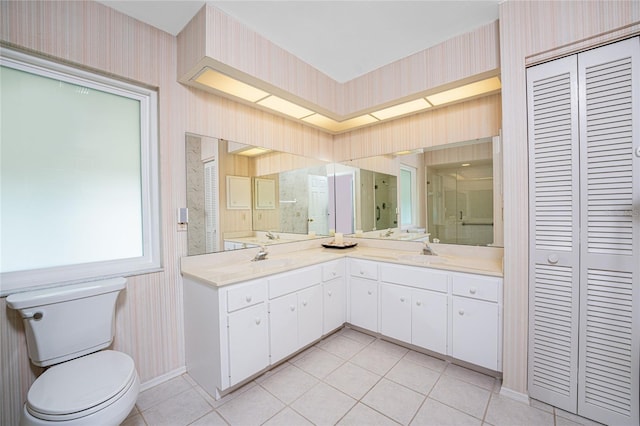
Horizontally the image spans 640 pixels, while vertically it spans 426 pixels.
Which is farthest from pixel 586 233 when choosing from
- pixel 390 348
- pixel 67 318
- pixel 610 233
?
pixel 67 318

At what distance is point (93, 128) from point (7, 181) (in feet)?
1.80

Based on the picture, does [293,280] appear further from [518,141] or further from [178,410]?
[518,141]

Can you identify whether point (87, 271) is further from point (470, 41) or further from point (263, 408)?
point (470, 41)

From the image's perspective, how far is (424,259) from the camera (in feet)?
7.98

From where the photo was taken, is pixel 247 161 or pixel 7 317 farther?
pixel 247 161

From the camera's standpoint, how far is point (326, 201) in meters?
3.38

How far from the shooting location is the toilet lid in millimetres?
1118

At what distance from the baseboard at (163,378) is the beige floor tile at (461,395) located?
1.89m

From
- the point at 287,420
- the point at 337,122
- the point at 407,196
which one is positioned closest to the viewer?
the point at 287,420

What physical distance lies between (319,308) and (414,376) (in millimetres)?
917

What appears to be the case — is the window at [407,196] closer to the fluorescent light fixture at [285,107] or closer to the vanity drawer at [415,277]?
the vanity drawer at [415,277]

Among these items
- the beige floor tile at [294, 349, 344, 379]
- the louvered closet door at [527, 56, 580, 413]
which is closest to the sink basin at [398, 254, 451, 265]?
the louvered closet door at [527, 56, 580, 413]

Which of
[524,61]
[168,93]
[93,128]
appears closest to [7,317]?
[93,128]

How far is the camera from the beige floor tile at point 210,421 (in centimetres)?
155
